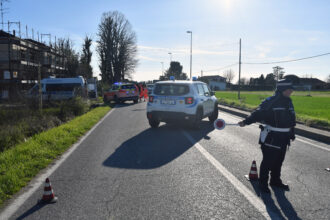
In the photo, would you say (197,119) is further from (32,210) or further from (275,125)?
(32,210)

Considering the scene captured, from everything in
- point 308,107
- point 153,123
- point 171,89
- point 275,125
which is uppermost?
point 171,89

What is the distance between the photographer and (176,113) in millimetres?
9469

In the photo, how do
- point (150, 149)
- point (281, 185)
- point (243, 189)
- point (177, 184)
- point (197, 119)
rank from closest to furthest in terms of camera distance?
point (243, 189) → point (281, 185) → point (177, 184) → point (150, 149) → point (197, 119)

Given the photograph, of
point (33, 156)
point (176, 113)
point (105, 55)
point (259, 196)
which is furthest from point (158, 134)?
point (105, 55)

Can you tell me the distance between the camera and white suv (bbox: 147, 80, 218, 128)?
30.9ft

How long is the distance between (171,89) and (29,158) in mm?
5339

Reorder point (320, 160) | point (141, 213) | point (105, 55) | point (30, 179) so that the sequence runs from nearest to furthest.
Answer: point (141, 213), point (30, 179), point (320, 160), point (105, 55)

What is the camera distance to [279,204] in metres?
3.66

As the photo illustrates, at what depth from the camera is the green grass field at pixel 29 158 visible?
14.2 ft

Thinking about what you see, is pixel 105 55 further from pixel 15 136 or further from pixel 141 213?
pixel 141 213

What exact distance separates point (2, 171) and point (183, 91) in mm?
6146

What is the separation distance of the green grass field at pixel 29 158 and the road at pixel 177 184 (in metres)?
0.36

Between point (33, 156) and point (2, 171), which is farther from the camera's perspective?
point (33, 156)

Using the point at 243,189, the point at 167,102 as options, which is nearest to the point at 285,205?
the point at 243,189
